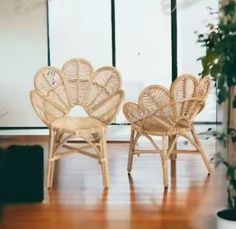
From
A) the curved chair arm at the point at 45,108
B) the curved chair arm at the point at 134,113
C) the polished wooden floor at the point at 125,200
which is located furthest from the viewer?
the curved chair arm at the point at 134,113

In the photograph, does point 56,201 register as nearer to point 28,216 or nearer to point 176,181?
point 28,216

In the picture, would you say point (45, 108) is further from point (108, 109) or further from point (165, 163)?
point (165, 163)

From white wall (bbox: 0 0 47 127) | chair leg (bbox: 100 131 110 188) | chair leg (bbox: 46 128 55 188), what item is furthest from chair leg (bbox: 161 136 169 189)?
white wall (bbox: 0 0 47 127)

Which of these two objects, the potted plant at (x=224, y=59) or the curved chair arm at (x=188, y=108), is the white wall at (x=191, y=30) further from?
the potted plant at (x=224, y=59)

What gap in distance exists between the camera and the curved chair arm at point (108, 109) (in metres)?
4.49

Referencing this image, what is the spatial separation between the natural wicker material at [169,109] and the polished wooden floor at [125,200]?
29 centimetres

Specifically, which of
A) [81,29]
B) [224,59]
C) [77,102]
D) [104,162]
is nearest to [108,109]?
[77,102]

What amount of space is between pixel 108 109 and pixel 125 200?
0.94 metres

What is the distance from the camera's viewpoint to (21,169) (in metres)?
3.86

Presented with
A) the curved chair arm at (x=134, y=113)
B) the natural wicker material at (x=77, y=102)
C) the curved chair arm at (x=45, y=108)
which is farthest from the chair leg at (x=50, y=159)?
the curved chair arm at (x=134, y=113)

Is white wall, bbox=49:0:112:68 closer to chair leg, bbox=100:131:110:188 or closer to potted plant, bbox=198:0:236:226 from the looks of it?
chair leg, bbox=100:131:110:188

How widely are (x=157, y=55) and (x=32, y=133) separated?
5.53 ft

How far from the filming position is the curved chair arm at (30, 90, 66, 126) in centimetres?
440

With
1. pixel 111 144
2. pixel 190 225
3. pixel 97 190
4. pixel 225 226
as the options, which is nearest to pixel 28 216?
pixel 97 190
